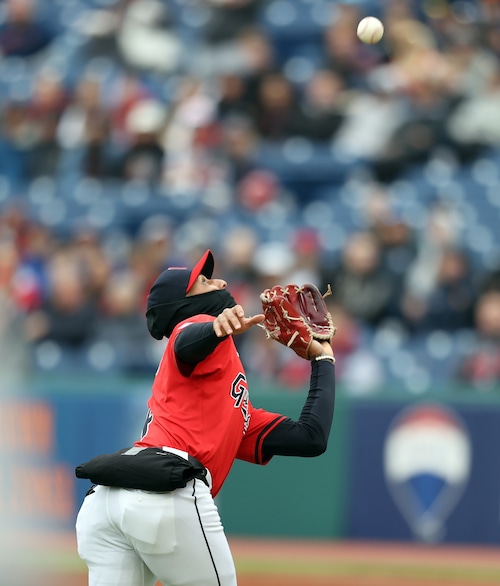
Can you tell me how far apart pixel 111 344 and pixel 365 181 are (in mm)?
3293

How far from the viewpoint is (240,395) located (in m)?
4.07

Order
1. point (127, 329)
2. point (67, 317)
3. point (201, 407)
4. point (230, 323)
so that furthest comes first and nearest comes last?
point (67, 317)
point (127, 329)
point (201, 407)
point (230, 323)

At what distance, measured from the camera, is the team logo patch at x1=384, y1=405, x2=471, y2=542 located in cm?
907

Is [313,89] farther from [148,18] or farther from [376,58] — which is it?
[148,18]

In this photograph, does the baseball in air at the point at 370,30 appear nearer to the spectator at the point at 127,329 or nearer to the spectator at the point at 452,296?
the spectator at the point at 452,296

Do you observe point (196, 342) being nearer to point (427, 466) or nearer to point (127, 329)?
point (427, 466)

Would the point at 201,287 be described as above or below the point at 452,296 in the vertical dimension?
below

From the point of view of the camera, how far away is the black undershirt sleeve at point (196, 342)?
3699 mm

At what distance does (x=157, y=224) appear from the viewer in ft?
37.0

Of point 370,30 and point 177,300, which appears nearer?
point 177,300

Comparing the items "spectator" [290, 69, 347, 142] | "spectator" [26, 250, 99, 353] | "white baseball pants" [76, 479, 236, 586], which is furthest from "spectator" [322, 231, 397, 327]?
"white baseball pants" [76, 479, 236, 586]

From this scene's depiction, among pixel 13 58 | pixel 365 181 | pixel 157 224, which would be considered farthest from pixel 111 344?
pixel 13 58

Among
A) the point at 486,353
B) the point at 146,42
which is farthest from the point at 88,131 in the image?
the point at 486,353

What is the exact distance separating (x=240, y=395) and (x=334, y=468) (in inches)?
210
